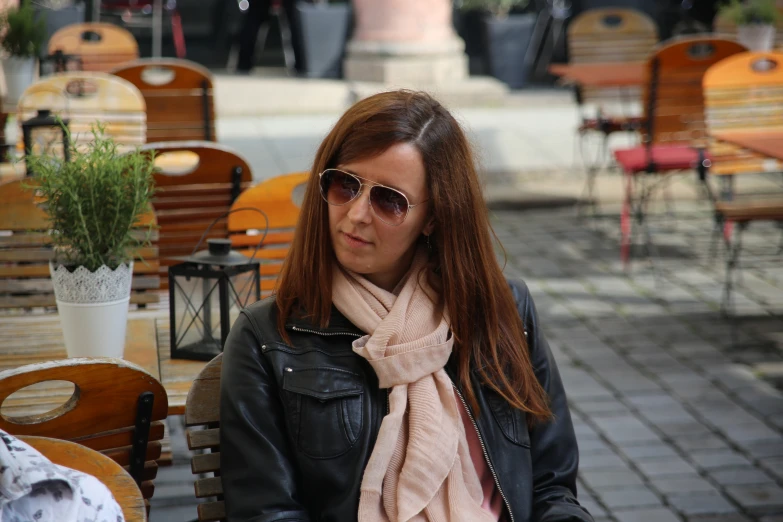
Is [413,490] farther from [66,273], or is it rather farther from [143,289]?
[143,289]

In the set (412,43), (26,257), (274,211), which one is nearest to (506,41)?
(412,43)

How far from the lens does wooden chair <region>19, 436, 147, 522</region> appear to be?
1.92 meters

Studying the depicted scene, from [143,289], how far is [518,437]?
1741mm

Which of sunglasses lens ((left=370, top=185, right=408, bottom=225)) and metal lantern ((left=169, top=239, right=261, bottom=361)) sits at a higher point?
sunglasses lens ((left=370, top=185, right=408, bottom=225))

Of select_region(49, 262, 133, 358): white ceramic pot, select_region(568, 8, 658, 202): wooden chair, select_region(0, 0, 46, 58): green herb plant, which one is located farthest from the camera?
select_region(568, 8, 658, 202): wooden chair

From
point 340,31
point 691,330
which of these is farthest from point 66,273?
point 340,31

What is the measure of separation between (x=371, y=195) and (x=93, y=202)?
77cm

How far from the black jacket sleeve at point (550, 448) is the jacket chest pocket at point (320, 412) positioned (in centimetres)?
42

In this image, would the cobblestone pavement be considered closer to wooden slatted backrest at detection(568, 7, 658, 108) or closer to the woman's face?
wooden slatted backrest at detection(568, 7, 658, 108)

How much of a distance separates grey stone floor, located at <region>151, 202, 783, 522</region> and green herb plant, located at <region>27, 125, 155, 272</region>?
1334mm

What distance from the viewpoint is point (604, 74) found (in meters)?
7.65

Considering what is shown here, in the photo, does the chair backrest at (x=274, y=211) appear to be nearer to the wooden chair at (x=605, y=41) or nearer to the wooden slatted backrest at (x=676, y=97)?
the wooden slatted backrest at (x=676, y=97)

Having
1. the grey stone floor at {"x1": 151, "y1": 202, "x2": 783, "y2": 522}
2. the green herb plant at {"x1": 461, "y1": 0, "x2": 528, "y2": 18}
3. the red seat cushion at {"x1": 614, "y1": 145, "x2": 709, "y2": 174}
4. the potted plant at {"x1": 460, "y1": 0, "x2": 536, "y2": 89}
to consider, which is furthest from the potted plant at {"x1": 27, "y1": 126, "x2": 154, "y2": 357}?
the green herb plant at {"x1": 461, "y1": 0, "x2": 528, "y2": 18}

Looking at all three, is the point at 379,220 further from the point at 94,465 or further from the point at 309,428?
the point at 94,465
